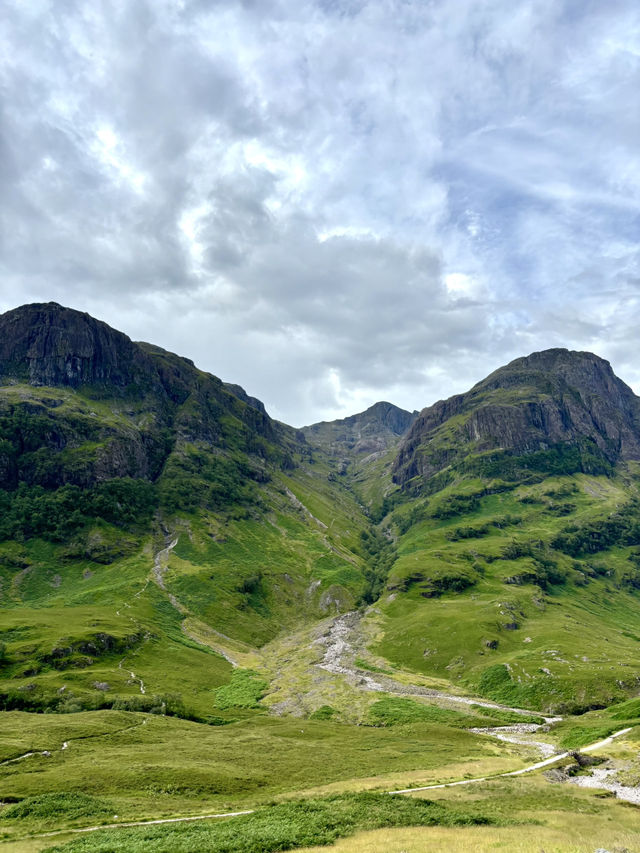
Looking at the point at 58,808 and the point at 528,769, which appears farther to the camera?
the point at 528,769

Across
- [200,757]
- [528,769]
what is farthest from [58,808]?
[528,769]

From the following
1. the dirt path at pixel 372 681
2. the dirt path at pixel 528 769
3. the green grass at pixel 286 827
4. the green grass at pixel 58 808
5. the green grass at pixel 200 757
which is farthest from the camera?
the dirt path at pixel 372 681

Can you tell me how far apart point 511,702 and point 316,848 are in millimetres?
113205

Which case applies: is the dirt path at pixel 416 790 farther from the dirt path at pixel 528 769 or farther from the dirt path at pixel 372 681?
the dirt path at pixel 372 681

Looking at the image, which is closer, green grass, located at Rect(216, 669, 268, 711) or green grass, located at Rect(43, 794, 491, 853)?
green grass, located at Rect(43, 794, 491, 853)

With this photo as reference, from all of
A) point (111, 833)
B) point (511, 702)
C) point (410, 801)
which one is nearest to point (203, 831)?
point (111, 833)

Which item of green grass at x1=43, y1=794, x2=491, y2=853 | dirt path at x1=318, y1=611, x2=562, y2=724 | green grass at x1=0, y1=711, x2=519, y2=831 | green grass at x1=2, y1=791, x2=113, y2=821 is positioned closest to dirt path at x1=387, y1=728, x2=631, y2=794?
green grass at x1=0, y1=711, x2=519, y2=831

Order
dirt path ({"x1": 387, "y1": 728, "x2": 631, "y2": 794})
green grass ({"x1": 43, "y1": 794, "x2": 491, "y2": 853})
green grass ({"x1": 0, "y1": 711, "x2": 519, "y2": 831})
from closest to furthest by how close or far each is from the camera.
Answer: green grass ({"x1": 43, "y1": 794, "x2": 491, "y2": 853}) < dirt path ({"x1": 387, "y1": 728, "x2": 631, "y2": 794}) < green grass ({"x1": 0, "y1": 711, "x2": 519, "y2": 831})

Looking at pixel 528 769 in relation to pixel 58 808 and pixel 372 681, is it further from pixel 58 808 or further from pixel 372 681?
pixel 372 681

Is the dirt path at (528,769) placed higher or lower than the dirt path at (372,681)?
higher

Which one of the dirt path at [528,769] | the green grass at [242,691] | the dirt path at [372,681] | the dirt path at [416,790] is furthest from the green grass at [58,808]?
the dirt path at [372,681]

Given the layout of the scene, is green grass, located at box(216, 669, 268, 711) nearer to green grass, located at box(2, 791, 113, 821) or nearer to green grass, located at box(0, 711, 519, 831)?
green grass, located at box(0, 711, 519, 831)

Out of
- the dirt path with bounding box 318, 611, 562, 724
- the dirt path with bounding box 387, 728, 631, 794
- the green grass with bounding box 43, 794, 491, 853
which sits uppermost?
the green grass with bounding box 43, 794, 491, 853

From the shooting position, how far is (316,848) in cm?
3119
